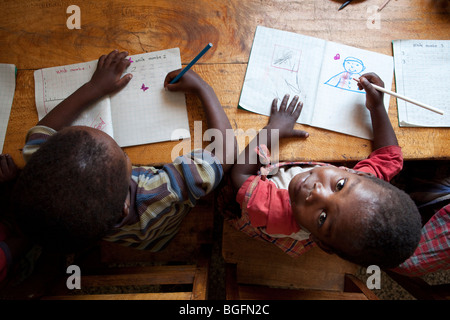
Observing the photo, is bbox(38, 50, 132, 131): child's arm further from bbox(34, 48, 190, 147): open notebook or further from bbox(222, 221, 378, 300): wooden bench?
bbox(222, 221, 378, 300): wooden bench

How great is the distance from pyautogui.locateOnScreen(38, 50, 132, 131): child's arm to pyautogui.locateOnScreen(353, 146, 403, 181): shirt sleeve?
0.80 m

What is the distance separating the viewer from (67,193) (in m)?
0.51

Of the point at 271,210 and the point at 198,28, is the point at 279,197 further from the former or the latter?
the point at 198,28

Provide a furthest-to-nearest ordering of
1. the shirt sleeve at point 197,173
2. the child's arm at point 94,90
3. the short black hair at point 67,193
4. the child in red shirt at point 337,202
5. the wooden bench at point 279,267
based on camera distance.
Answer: the wooden bench at point 279,267
the child's arm at point 94,90
the shirt sleeve at point 197,173
the child in red shirt at point 337,202
the short black hair at point 67,193

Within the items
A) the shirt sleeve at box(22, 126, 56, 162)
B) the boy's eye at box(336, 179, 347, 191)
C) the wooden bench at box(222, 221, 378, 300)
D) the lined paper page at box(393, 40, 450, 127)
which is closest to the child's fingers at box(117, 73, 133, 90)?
A: the shirt sleeve at box(22, 126, 56, 162)

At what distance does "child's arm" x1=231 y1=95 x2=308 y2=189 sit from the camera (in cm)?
83

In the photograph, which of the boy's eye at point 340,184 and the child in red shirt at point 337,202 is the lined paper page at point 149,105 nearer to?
the child in red shirt at point 337,202

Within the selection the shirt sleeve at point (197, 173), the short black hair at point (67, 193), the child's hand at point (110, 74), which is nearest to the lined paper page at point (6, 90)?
the child's hand at point (110, 74)

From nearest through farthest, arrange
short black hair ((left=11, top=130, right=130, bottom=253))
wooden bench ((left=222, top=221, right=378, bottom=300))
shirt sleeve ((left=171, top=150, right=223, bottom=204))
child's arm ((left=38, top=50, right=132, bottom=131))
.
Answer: short black hair ((left=11, top=130, right=130, bottom=253)) → shirt sleeve ((left=171, top=150, right=223, bottom=204)) → child's arm ((left=38, top=50, right=132, bottom=131)) → wooden bench ((left=222, top=221, right=378, bottom=300))

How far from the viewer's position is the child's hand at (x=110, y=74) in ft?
2.78

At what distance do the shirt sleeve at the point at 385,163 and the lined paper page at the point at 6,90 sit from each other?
3.62 feet

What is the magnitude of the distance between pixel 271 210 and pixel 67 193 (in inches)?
19.5

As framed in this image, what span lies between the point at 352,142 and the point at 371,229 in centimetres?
33
